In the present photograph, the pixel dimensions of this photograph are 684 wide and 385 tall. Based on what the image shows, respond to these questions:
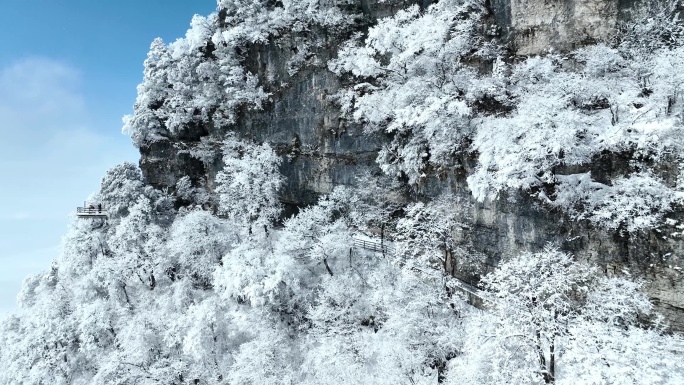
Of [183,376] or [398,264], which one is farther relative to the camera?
[183,376]

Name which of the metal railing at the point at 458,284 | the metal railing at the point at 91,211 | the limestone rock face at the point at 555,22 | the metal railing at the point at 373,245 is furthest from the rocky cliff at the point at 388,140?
the metal railing at the point at 91,211

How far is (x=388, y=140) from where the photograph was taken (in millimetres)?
30812

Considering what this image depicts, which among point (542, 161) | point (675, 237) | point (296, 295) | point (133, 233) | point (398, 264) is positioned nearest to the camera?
point (675, 237)

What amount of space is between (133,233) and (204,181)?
9.65 m

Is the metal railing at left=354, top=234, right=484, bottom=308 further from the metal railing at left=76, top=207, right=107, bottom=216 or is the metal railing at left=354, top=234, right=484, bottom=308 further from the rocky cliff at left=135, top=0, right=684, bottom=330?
the metal railing at left=76, top=207, right=107, bottom=216

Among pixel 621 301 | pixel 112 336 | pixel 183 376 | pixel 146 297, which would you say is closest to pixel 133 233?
pixel 146 297

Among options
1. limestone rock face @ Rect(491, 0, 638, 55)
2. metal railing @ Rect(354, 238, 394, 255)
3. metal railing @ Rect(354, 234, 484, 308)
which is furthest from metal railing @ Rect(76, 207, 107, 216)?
limestone rock face @ Rect(491, 0, 638, 55)

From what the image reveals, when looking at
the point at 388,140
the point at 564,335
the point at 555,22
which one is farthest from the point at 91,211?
the point at 555,22

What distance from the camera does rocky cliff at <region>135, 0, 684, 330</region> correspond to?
1805 cm

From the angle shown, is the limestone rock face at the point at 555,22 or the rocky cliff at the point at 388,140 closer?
the rocky cliff at the point at 388,140

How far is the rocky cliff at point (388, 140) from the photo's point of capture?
18047mm

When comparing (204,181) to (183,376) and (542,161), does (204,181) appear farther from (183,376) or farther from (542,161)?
(542,161)

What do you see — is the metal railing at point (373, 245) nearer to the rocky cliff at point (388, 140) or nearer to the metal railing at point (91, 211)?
the rocky cliff at point (388, 140)

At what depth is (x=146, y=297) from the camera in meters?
34.9
